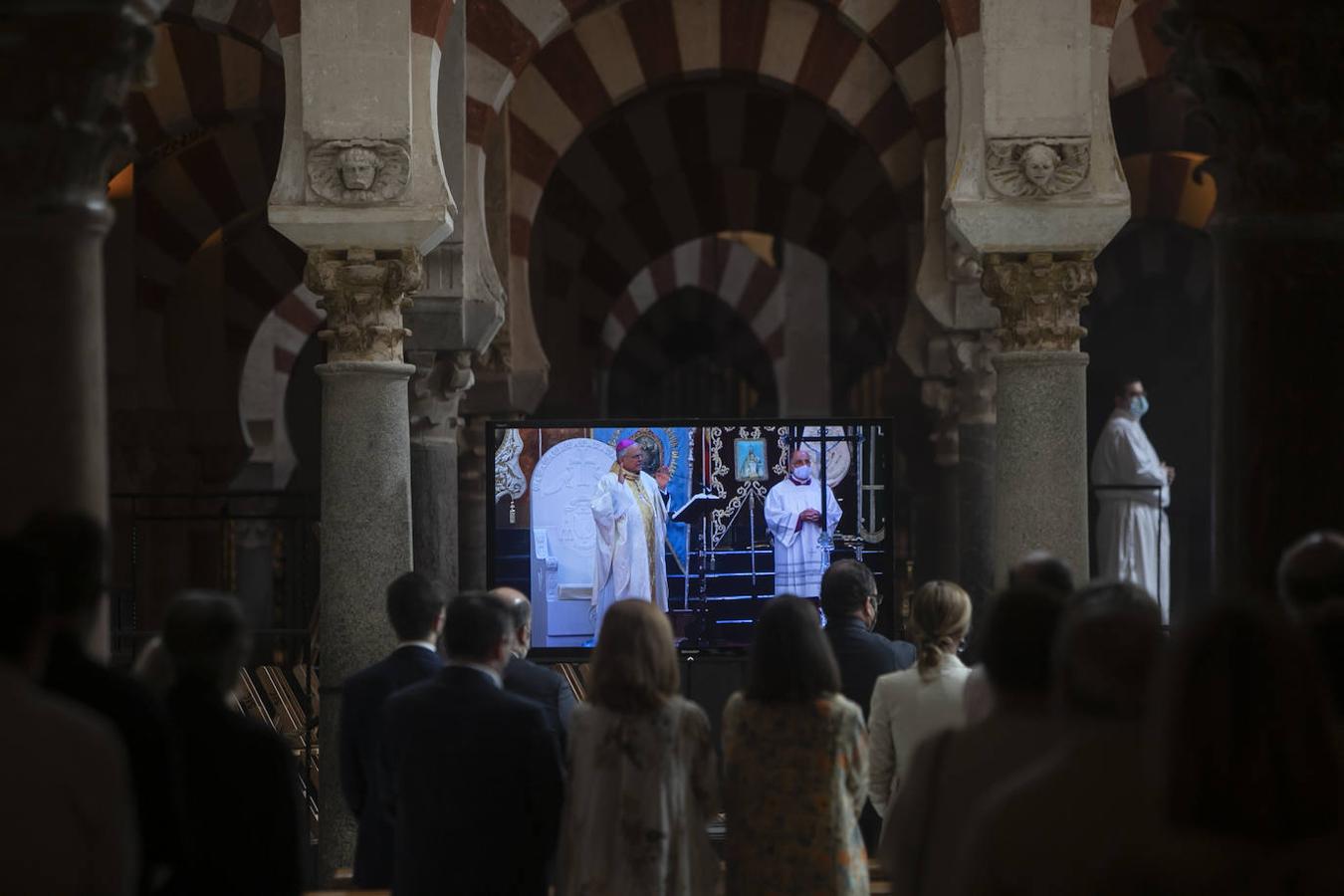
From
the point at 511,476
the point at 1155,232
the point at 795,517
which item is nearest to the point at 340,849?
the point at 511,476

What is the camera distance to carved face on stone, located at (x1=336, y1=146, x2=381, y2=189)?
25.2ft

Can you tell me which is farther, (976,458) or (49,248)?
(976,458)

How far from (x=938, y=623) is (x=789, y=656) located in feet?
3.19

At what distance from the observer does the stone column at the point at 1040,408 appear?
805 cm

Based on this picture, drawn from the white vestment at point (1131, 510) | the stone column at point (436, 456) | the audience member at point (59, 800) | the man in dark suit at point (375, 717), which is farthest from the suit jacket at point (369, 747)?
the white vestment at point (1131, 510)

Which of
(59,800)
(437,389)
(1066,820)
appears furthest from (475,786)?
(437,389)

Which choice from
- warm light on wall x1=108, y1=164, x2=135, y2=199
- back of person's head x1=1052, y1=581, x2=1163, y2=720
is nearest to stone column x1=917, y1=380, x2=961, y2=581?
warm light on wall x1=108, y1=164, x2=135, y2=199

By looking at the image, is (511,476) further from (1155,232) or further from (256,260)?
(1155,232)

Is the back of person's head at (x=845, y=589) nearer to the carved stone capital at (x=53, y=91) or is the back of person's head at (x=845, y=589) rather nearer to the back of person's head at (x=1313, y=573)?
the back of person's head at (x=1313, y=573)

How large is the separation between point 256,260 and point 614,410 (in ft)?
20.2

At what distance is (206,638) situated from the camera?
3.33m

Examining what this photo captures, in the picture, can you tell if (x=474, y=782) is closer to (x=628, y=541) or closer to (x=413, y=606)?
(x=413, y=606)

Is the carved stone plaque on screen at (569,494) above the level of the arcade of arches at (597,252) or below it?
below

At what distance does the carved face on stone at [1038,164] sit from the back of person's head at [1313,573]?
14.0 ft
